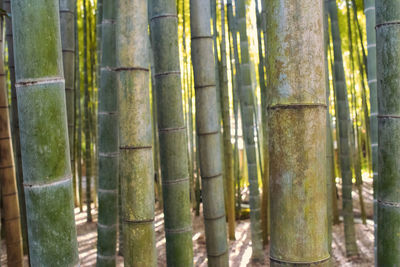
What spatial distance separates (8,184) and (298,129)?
152cm

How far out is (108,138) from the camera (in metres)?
1.59

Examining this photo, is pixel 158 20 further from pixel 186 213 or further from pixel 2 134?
pixel 2 134

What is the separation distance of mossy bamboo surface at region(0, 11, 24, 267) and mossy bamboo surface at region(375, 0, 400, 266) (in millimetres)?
1421

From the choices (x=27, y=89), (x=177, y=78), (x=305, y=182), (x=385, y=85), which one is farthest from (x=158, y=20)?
(x=305, y=182)

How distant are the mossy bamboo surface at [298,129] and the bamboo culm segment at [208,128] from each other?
993mm

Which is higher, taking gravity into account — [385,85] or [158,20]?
[158,20]

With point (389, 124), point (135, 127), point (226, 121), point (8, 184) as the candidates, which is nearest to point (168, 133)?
point (135, 127)

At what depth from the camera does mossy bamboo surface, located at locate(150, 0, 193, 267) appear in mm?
1458

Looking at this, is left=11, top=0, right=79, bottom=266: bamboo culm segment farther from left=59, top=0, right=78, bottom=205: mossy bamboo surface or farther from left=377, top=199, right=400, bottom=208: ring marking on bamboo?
left=377, top=199, right=400, bottom=208: ring marking on bamboo

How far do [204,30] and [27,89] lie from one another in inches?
38.1

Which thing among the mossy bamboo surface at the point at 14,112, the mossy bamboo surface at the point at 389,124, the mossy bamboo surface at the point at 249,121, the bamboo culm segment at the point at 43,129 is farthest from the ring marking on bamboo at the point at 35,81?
the mossy bamboo surface at the point at 249,121

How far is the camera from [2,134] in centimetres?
169

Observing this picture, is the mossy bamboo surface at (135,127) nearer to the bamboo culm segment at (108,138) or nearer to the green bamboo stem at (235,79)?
the bamboo culm segment at (108,138)

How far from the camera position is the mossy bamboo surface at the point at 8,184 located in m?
1.66
